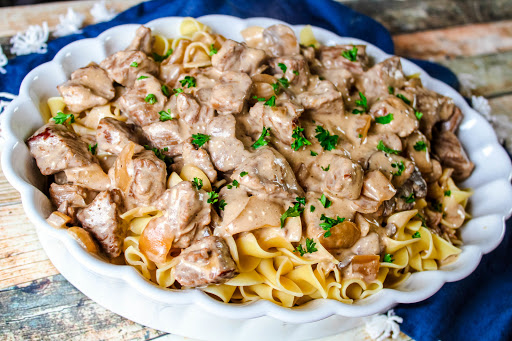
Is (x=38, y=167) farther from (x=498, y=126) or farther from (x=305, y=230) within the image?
(x=498, y=126)

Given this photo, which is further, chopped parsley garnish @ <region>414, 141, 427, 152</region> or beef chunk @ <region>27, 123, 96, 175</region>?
chopped parsley garnish @ <region>414, 141, 427, 152</region>

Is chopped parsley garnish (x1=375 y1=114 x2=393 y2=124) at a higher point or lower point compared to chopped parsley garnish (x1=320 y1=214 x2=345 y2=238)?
higher

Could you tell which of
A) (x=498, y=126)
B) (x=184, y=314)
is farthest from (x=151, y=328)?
(x=498, y=126)

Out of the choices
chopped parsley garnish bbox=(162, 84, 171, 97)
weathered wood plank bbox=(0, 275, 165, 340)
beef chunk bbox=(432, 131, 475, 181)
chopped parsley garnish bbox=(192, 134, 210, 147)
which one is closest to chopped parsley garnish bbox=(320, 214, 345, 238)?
chopped parsley garnish bbox=(192, 134, 210, 147)

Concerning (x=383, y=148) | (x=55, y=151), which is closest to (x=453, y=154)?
(x=383, y=148)

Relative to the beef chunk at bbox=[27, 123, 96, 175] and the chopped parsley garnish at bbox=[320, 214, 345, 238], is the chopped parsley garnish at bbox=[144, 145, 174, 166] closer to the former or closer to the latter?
the beef chunk at bbox=[27, 123, 96, 175]

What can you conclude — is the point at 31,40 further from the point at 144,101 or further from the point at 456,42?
the point at 456,42

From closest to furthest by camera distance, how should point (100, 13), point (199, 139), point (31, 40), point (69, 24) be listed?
1. point (199, 139)
2. point (31, 40)
3. point (69, 24)
4. point (100, 13)
